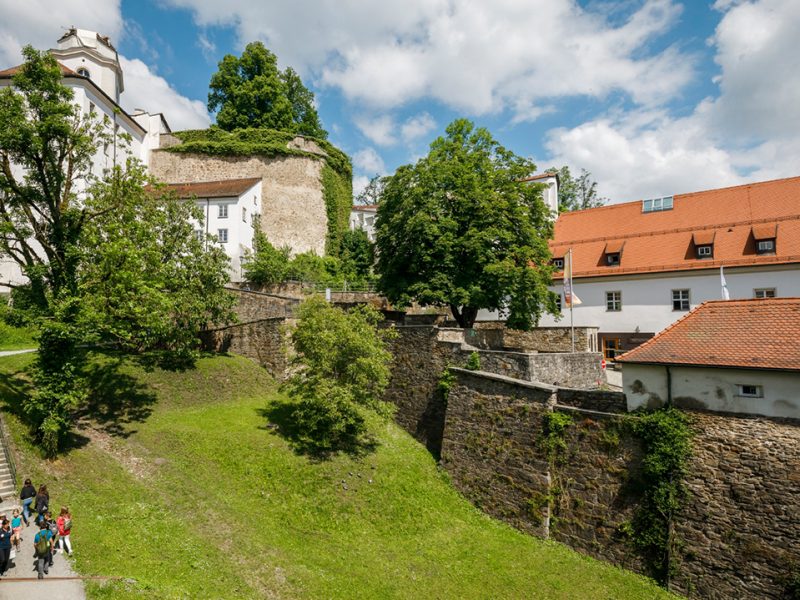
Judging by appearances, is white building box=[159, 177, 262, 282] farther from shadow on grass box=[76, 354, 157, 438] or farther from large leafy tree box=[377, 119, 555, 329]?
large leafy tree box=[377, 119, 555, 329]

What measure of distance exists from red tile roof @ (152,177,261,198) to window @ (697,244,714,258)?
3299 centimetres

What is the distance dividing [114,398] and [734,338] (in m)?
22.0

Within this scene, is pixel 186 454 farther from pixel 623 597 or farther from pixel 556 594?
pixel 623 597

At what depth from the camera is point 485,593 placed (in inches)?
497

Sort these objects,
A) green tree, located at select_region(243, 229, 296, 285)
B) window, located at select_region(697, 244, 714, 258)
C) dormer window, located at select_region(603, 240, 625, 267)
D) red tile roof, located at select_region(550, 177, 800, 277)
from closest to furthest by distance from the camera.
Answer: red tile roof, located at select_region(550, 177, 800, 277), window, located at select_region(697, 244, 714, 258), dormer window, located at select_region(603, 240, 625, 267), green tree, located at select_region(243, 229, 296, 285)

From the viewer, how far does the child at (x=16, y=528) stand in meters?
10.5

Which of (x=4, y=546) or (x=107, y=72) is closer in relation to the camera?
(x=4, y=546)

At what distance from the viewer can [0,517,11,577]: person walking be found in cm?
977

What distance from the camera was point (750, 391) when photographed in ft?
40.0

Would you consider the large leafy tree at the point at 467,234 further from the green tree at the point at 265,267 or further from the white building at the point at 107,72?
the white building at the point at 107,72

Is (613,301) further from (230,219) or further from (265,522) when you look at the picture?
(230,219)

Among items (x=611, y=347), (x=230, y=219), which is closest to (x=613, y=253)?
(x=611, y=347)

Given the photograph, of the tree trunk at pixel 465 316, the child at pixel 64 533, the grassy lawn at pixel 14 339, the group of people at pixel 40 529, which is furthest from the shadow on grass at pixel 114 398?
the tree trunk at pixel 465 316

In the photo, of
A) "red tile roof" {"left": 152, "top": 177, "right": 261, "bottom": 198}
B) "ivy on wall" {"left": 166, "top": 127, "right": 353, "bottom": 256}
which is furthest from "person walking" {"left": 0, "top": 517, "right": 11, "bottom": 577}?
"ivy on wall" {"left": 166, "top": 127, "right": 353, "bottom": 256}
